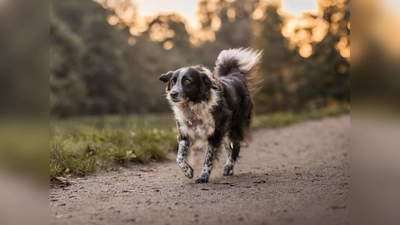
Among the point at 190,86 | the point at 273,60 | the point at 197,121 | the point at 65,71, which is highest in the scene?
the point at 273,60

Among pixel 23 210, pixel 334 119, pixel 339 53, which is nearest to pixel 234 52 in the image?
pixel 23 210

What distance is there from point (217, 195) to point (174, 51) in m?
40.2

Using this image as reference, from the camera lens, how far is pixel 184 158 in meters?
6.20

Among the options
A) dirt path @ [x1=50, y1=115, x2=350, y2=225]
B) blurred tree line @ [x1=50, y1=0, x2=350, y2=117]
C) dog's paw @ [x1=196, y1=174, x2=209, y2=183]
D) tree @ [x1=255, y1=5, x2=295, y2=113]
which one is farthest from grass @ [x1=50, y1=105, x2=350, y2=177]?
tree @ [x1=255, y1=5, x2=295, y2=113]

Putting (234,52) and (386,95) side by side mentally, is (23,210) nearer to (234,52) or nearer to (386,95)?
(386,95)

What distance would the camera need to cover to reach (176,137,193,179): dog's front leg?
6152mm

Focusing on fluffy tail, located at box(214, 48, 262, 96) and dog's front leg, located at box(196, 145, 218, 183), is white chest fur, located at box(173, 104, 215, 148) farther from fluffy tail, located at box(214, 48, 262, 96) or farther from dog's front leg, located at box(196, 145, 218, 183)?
fluffy tail, located at box(214, 48, 262, 96)

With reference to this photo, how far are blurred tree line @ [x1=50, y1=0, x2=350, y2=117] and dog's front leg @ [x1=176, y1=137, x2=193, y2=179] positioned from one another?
16.3m

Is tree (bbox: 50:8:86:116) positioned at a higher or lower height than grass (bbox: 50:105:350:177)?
higher

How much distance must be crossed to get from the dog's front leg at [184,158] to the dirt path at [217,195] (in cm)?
14

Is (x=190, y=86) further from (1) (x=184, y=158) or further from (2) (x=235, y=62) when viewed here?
(2) (x=235, y=62)

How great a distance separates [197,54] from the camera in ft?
150

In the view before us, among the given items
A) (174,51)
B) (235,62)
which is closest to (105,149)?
(235,62)

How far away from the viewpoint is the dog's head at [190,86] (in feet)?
19.9
